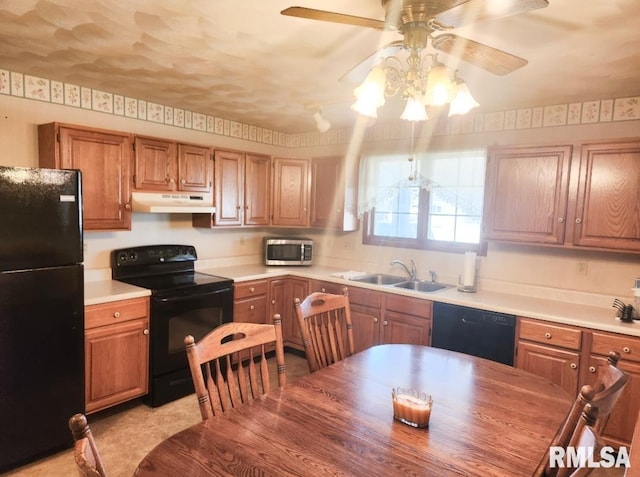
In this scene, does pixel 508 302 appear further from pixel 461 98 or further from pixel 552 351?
pixel 461 98

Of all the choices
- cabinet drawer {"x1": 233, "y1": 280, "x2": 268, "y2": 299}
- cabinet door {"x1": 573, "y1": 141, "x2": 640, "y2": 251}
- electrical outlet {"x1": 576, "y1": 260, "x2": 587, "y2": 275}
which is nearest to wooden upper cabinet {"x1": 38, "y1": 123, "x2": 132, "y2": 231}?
cabinet drawer {"x1": 233, "y1": 280, "x2": 268, "y2": 299}

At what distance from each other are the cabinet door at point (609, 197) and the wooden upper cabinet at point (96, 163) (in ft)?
10.5

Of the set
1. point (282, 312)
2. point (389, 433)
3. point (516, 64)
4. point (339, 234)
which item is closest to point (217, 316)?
point (282, 312)

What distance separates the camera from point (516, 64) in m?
1.60

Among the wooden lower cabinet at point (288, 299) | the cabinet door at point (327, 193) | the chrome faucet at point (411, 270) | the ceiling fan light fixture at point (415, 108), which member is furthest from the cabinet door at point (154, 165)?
the ceiling fan light fixture at point (415, 108)

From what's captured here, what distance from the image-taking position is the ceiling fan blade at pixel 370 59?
1581 mm

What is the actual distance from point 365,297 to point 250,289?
1042mm

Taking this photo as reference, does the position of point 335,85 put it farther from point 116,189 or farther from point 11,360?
point 11,360

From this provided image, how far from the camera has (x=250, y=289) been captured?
370cm

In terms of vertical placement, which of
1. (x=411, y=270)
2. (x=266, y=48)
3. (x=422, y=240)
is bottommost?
A: (x=411, y=270)

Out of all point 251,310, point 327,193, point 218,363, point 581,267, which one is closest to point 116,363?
point 251,310

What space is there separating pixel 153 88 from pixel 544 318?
3.14 metres

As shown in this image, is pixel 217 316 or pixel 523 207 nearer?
pixel 523 207

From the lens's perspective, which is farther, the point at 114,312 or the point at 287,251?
the point at 287,251
